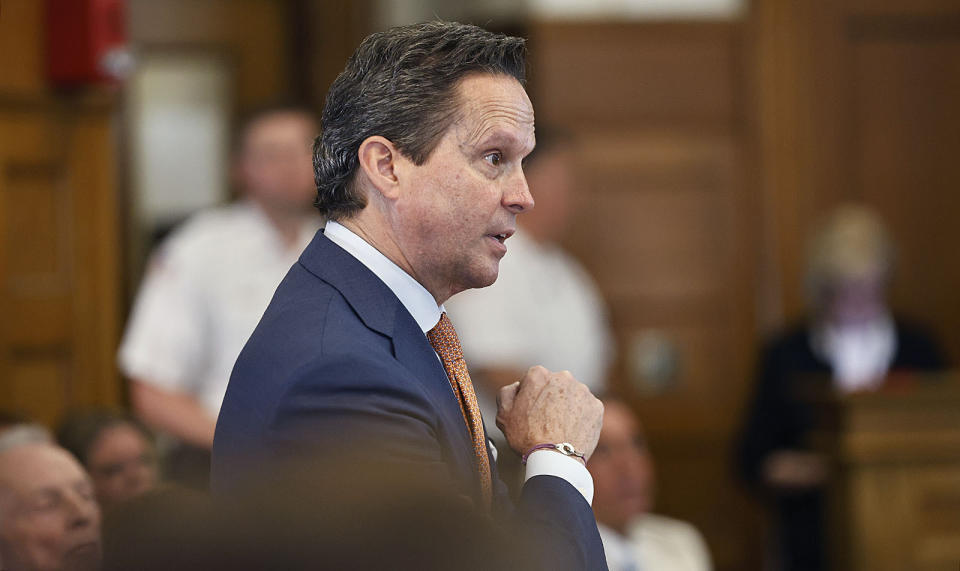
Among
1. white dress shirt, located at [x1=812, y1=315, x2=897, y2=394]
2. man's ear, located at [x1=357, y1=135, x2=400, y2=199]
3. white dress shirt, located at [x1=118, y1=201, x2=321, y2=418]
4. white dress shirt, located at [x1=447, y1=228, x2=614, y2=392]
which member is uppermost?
man's ear, located at [x1=357, y1=135, x2=400, y2=199]

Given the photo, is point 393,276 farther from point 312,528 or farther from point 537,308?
point 537,308

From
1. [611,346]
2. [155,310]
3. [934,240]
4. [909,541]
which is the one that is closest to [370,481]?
[155,310]

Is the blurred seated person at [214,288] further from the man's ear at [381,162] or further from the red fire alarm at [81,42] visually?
the man's ear at [381,162]

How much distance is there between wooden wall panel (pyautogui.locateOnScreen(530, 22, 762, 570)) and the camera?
18.5 feet

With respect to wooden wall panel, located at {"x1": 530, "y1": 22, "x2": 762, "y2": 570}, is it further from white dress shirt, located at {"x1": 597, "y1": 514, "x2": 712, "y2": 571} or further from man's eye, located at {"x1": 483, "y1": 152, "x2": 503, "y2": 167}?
man's eye, located at {"x1": 483, "y1": 152, "x2": 503, "y2": 167}

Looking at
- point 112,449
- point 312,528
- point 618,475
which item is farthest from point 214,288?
point 312,528

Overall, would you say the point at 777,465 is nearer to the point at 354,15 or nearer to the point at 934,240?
the point at 934,240

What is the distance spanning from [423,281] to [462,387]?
129 millimetres

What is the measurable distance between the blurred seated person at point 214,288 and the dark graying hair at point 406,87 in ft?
6.47

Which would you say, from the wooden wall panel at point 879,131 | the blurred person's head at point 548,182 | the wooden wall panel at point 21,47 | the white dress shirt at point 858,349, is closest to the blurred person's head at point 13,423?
the wooden wall panel at point 21,47

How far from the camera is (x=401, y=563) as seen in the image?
0.71 metres

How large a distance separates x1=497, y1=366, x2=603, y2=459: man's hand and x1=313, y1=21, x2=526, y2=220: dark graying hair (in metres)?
0.28

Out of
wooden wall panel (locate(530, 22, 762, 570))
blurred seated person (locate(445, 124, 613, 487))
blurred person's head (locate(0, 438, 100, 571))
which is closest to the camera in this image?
blurred person's head (locate(0, 438, 100, 571))

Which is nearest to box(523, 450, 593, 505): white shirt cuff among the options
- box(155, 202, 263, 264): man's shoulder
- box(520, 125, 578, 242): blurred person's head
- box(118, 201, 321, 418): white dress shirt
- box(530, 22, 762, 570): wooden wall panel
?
box(118, 201, 321, 418): white dress shirt
